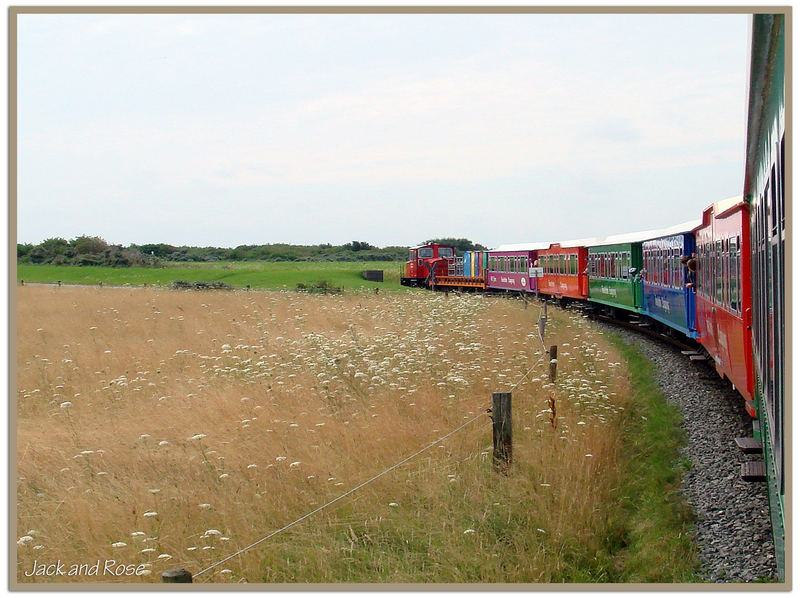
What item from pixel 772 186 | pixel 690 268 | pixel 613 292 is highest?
pixel 772 186

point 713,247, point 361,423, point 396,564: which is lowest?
point 396,564

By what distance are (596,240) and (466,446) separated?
71.2ft

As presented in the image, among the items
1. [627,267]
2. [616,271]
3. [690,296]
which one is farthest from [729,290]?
[616,271]

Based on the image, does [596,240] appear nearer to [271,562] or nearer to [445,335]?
[445,335]

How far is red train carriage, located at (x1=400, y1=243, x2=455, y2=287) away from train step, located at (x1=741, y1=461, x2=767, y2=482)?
1640 inches

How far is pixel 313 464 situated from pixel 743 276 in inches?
186

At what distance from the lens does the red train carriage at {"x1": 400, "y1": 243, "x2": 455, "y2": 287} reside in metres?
50.6

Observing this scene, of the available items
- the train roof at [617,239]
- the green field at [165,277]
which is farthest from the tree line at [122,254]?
the train roof at [617,239]

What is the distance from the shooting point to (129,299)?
83.0 feet

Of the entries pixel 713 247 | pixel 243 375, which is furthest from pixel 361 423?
pixel 713 247

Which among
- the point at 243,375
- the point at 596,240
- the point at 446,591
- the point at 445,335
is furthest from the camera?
the point at 596,240

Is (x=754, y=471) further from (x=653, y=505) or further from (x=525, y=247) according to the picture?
(x=525, y=247)

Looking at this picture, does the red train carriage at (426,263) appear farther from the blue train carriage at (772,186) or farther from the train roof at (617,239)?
the blue train carriage at (772,186)

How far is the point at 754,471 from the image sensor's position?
8.05 m
